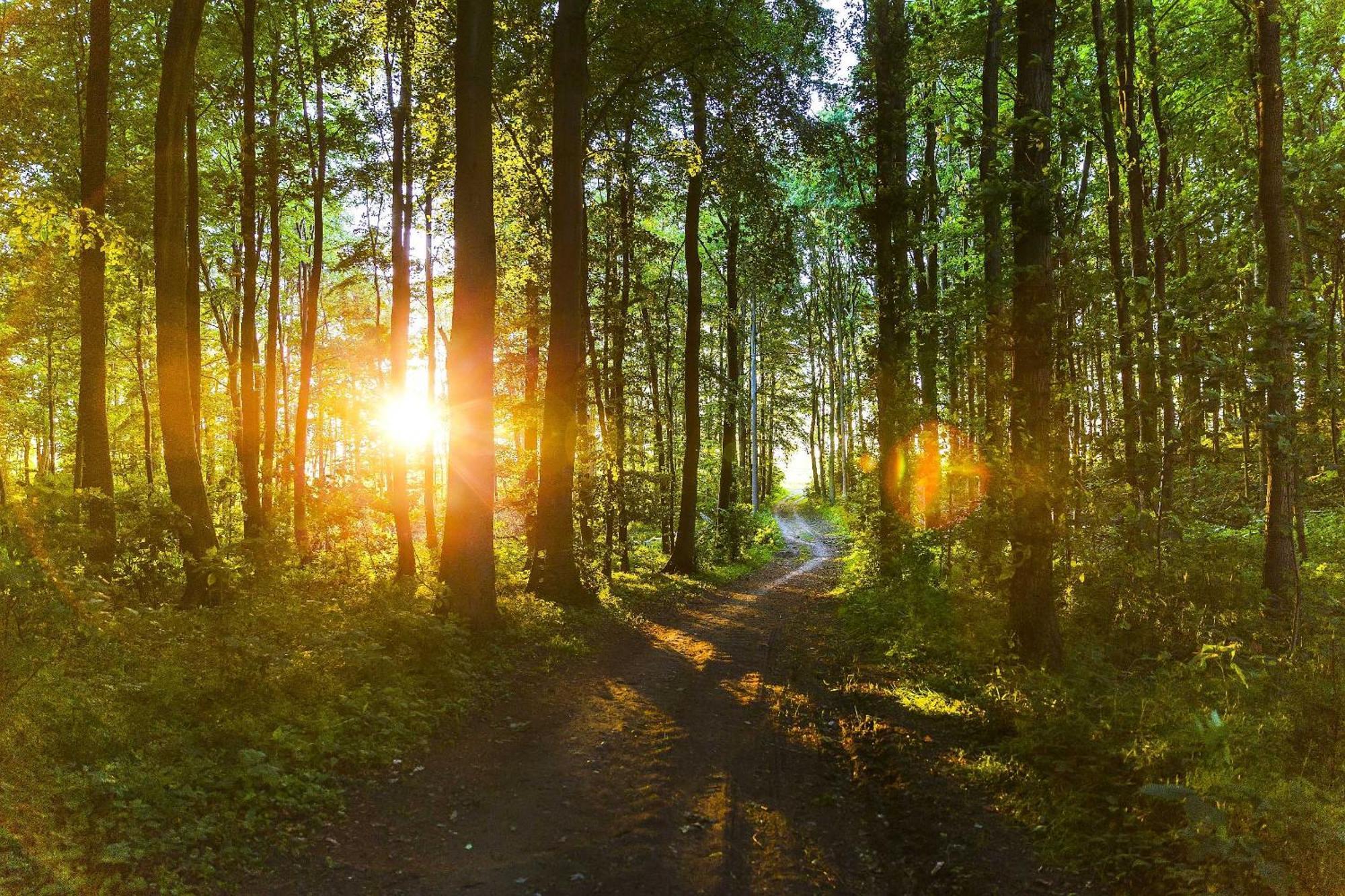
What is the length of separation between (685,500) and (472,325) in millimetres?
11325

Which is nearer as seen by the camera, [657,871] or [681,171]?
[657,871]

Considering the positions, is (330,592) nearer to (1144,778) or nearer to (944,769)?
(944,769)

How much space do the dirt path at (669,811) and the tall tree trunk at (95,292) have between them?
7.87 metres

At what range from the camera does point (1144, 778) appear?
512 centimetres

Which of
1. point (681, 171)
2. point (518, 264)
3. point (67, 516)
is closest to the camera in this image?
point (67, 516)

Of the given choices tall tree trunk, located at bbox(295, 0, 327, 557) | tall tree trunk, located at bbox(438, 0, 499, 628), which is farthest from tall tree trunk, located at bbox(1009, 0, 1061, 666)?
tall tree trunk, located at bbox(295, 0, 327, 557)

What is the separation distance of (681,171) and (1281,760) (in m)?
17.7

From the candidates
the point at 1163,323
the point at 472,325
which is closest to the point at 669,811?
the point at 1163,323

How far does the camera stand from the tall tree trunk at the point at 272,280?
16.3 metres

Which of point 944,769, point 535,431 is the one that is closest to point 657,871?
point 944,769

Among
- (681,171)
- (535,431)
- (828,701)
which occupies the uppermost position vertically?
(681,171)

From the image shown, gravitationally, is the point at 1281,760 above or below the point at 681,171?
below

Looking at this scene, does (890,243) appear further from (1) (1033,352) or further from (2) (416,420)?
(2) (416,420)

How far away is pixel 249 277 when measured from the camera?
52.2 feet
